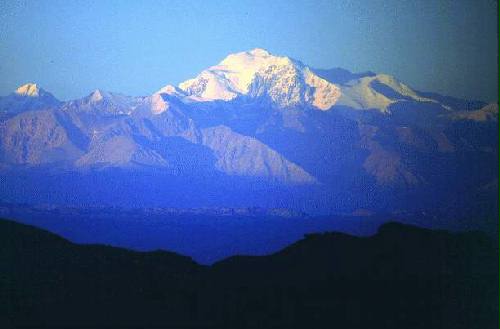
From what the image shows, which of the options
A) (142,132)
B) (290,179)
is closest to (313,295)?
(290,179)

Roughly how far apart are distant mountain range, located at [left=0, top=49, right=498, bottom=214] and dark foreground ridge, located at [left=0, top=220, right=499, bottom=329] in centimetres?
4167

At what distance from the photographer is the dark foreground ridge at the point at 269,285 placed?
73.0 feet

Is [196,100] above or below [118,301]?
above

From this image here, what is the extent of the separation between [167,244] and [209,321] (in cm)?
5164

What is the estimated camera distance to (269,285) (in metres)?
25.8

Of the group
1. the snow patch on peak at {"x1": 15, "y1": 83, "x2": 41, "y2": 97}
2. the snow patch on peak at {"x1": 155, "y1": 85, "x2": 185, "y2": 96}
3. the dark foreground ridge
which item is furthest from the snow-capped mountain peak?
the dark foreground ridge

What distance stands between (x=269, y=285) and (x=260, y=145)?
9676 cm

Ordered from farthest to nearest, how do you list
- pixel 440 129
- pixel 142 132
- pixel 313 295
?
pixel 142 132 → pixel 440 129 → pixel 313 295

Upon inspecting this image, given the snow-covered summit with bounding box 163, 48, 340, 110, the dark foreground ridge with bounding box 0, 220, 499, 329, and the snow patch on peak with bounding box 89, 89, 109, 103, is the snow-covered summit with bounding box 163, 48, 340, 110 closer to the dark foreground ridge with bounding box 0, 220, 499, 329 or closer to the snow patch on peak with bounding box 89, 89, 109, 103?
the snow patch on peak with bounding box 89, 89, 109, 103

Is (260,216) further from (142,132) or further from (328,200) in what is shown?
(142,132)

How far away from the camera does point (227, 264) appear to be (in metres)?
30.0

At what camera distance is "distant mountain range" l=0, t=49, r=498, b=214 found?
269 feet

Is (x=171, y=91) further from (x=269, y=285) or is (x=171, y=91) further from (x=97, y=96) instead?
(x=269, y=285)

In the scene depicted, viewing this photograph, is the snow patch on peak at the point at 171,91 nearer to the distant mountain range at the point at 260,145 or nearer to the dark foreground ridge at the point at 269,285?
the distant mountain range at the point at 260,145
